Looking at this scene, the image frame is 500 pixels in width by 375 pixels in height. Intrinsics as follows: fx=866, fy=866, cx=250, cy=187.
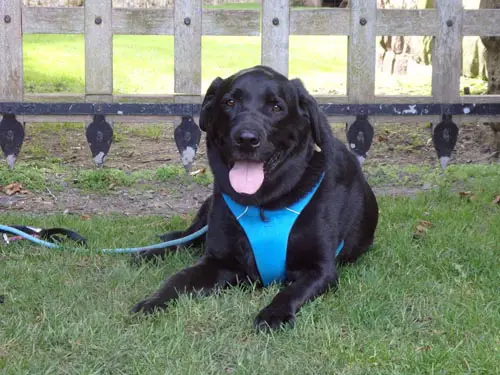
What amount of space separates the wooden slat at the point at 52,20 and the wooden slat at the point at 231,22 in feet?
2.92

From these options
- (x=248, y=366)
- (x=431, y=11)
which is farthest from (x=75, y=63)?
(x=248, y=366)

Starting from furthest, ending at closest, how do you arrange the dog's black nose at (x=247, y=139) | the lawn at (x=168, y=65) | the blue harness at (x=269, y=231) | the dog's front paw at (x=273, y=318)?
1. the lawn at (x=168, y=65)
2. the blue harness at (x=269, y=231)
3. the dog's black nose at (x=247, y=139)
4. the dog's front paw at (x=273, y=318)

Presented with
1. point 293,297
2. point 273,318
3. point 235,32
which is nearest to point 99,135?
point 235,32

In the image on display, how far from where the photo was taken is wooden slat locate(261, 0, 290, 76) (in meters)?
6.13

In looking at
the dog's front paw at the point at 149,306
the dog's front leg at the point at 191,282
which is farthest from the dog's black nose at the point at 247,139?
the dog's front paw at the point at 149,306

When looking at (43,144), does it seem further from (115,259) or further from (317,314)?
(317,314)

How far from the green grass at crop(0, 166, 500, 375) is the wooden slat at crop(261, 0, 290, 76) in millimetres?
1819

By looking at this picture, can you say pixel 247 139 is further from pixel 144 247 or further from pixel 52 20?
pixel 52 20

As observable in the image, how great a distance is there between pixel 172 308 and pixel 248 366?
65 centimetres

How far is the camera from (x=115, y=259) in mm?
4492

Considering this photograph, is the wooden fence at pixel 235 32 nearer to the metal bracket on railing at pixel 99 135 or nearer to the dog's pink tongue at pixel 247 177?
the metal bracket on railing at pixel 99 135

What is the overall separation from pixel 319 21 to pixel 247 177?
2670mm

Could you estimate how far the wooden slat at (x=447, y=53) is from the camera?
6262mm

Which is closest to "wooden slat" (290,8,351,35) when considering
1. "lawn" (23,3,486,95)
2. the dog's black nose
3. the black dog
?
the black dog
